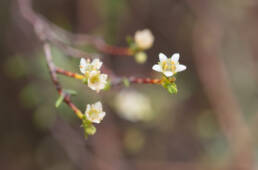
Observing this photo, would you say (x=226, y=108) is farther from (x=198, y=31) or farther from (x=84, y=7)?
(x=84, y=7)

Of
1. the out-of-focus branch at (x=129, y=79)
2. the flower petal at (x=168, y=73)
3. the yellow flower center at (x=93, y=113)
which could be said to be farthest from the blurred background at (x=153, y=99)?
the flower petal at (x=168, y=73)

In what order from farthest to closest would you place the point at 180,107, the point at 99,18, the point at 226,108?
the point at 180,107 → the point at 226,108 → the point at 99,18

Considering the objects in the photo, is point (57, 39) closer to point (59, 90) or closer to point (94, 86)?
point (59, 90)

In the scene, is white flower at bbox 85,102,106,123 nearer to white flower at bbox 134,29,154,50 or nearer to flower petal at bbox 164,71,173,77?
flower petal at bbox 164,71,173,77

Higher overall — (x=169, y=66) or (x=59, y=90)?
(x=169, y=66)

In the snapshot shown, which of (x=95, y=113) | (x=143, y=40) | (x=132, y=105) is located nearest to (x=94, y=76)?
(x=95, y=113)

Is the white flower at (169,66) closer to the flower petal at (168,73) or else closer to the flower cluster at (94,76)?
the flower petal at (168,73)

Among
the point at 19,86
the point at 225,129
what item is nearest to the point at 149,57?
the point at 225,129
